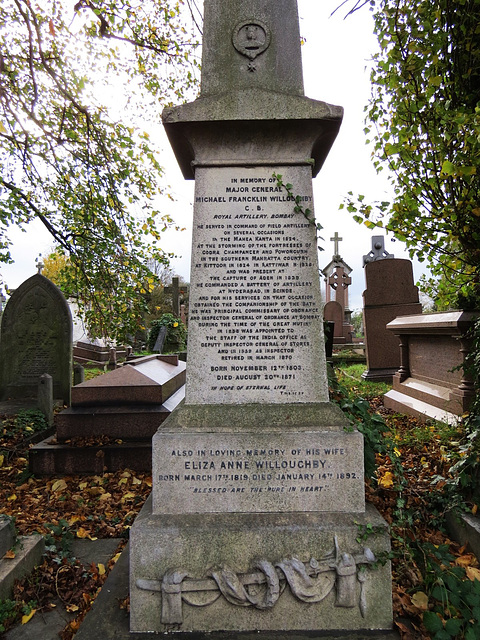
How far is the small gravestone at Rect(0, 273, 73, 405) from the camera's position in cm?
788

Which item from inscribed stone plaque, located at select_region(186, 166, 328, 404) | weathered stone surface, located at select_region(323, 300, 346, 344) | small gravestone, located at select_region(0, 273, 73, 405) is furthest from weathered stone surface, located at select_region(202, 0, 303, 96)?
weathered stone surface, located at select_region(323, 300, 346, 344)

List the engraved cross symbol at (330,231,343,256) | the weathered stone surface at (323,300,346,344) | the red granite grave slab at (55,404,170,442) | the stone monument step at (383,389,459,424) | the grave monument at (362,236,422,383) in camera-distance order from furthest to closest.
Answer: the engraved cross symbol at (330,231,343,256) → the weathered stone surface at (323,300,346,344) → the grave monument at (362,236,422,383) → the stone monument step at (383,389,459,424) → the red granite grave slab at (55,404,170,442)

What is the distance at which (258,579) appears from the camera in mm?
2129

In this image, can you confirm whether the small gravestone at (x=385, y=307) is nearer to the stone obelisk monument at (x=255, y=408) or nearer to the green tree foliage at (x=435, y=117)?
the green tree foliage at (x=435, y=117)

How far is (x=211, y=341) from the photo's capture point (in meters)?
2.59

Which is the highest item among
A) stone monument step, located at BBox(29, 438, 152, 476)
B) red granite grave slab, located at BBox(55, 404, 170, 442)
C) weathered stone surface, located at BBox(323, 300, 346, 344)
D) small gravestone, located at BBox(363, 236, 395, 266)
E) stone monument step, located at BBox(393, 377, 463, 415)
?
small gravestone, located at BBox(363, 236, 395, 266)

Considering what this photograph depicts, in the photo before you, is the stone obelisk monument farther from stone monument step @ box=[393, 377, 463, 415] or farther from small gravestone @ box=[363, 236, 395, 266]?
small gravestone @ box=[363, 236, 395, 266]

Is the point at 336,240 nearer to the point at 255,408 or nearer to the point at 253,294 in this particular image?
the point at 253,294

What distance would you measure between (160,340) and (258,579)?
15.0 metres

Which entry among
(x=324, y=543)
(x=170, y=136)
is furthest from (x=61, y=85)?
(x=324, y=543)

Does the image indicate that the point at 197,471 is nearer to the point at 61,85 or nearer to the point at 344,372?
the point at 61,85

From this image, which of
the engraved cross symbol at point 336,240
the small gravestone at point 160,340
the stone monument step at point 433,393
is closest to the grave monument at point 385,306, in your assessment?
the stone monument step at point 433,393

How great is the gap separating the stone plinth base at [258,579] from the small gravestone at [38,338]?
645cm

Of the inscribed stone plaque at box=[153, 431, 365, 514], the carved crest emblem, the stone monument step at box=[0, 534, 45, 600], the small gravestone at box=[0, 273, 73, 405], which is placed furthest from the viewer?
the small gravestone at box=[0, 273, 73, 405]
